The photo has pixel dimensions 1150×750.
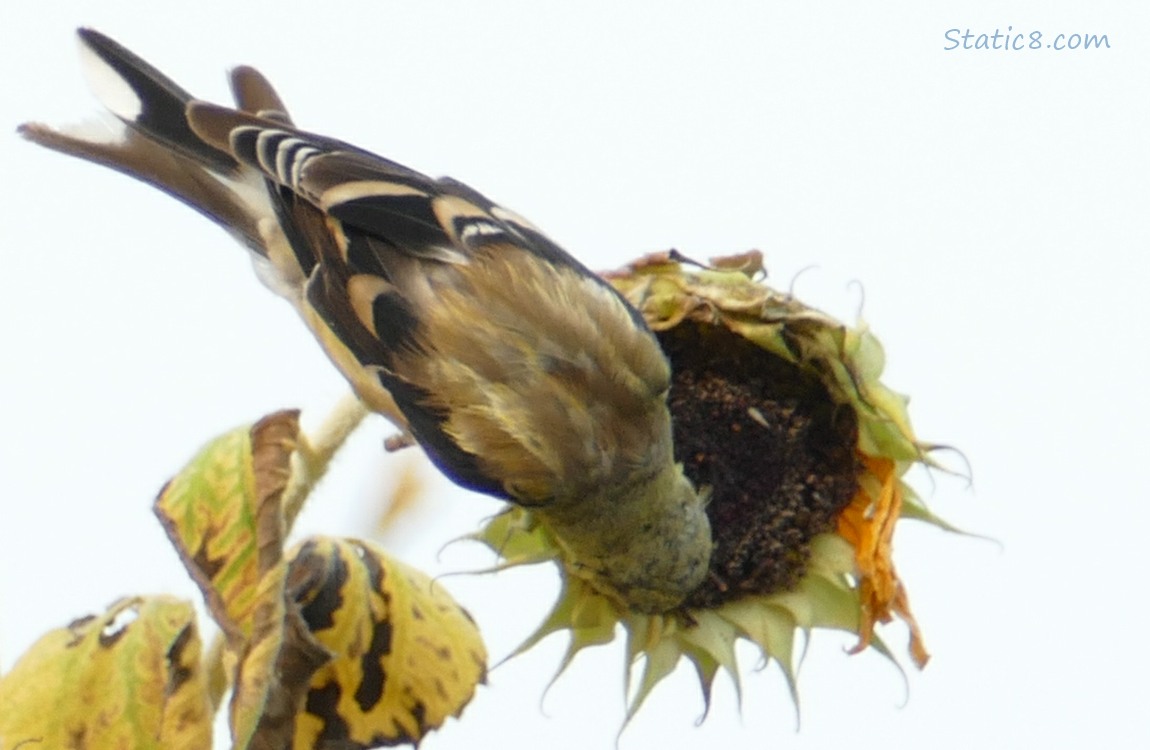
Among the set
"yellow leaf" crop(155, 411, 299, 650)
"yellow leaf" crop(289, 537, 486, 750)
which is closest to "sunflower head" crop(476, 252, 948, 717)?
"yellow leaf" crop(289, 537, 486, 750)

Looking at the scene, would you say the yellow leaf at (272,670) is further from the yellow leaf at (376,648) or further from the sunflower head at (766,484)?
the sunflower head at (766,484)

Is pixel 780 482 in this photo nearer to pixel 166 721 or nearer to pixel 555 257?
pixel 555 257

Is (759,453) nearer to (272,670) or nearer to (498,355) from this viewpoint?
(498,355)

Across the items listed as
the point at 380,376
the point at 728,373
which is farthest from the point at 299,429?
the point at 728,373

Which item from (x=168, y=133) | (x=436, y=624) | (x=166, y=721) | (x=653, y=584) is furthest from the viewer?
(x=168, y=133)

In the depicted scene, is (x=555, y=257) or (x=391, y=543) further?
(x=555, y=257)

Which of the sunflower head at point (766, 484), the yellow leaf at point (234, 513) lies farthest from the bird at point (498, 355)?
the yellow leaf at point (234, 513)
